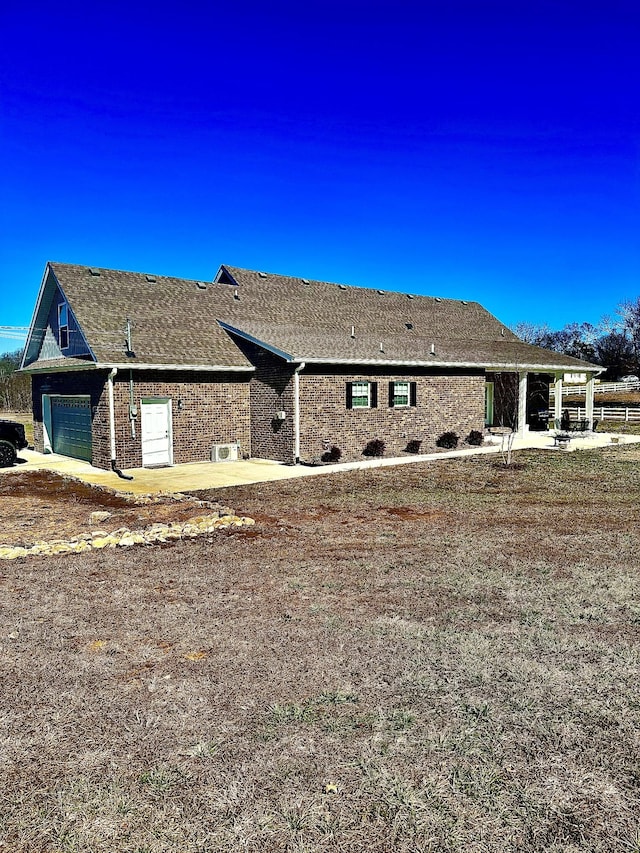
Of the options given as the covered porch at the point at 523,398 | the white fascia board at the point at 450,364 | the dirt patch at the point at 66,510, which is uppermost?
the white fascia board at the point at 450,364

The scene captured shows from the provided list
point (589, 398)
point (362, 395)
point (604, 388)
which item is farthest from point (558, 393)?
point (604, 388)

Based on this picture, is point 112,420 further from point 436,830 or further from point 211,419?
point 436,830

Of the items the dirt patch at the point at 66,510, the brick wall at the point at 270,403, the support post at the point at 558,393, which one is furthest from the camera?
the support post at the point at 558,393

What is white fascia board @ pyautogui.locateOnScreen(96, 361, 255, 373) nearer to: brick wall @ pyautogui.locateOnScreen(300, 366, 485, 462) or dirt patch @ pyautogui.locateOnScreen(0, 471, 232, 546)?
brick wall @ pyautogui.locateOnScreen(300, 366, 485, 462)

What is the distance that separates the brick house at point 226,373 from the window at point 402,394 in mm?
47

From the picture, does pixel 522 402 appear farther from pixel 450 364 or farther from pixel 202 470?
pixel 202 470

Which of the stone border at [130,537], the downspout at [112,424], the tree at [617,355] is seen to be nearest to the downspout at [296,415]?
the downspout at [112,424]

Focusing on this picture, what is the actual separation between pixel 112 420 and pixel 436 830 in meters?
13.6

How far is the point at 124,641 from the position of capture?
489 cm

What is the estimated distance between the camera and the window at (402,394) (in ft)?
60.4

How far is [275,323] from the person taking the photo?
19.8 metres

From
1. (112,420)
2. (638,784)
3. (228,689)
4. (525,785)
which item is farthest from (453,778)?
(112,420)

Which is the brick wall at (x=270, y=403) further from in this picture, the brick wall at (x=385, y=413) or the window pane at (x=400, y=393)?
the window pane at (x=400, y=393)

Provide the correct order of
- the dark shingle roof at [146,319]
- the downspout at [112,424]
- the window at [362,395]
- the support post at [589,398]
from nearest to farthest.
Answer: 1. the downspout at [112,424]
2. the dark shingle roof at [146,319]
3. the window at [362,395]
4. the support post at [589,398]
